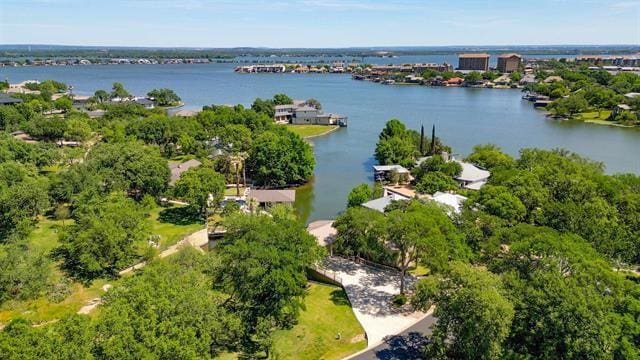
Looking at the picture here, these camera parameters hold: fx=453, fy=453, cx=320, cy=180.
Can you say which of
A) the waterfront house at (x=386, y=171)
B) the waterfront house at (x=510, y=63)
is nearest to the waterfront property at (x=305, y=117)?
the waterfront house at (x=386, y=171)

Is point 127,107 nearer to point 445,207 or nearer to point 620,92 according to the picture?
point 445,207

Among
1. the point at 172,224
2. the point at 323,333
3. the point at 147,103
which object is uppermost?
the point at 147,103

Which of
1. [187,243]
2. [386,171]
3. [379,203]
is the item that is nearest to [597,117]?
[386,171]

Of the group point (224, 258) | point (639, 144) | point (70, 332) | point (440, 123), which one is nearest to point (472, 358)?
point (224, 258)

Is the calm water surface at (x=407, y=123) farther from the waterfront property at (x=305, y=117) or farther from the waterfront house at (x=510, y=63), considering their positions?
the waterfront house at (x=510, y=63)

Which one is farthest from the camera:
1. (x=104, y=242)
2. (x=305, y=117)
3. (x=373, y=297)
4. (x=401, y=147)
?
(x=305, y=117)

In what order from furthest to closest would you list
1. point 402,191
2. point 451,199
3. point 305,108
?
1. point 305,108
2. point 402,191
3. point 451,199

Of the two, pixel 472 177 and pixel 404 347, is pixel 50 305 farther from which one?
pixel 472 177
